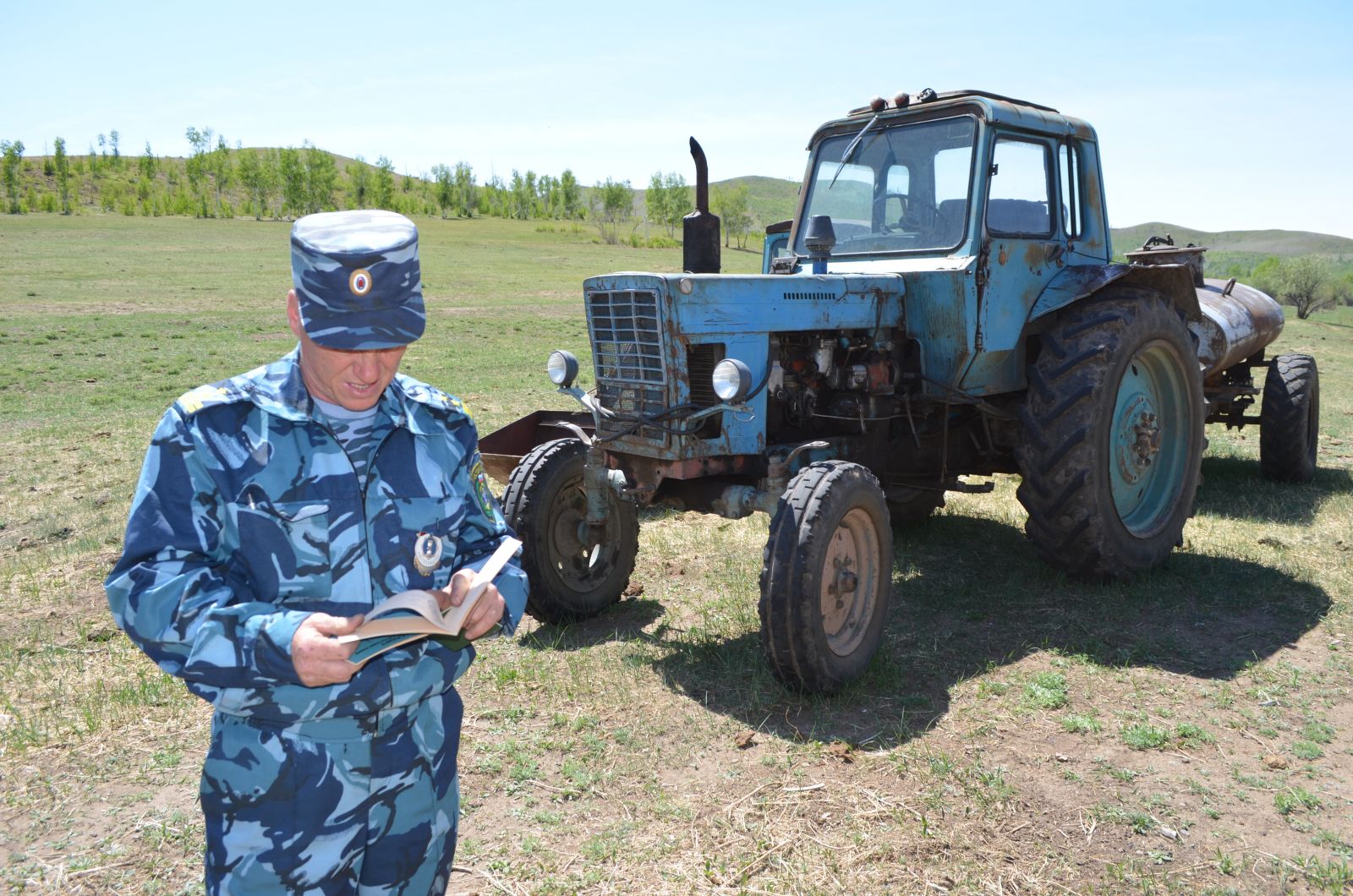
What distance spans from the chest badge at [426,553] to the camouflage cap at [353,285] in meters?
0.37

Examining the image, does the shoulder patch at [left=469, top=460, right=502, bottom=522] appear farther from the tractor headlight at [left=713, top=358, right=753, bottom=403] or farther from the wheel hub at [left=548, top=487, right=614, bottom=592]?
the wheel hub at [left=548, top=487, right=614, bottom=592]

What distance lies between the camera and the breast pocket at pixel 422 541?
6.16 ft

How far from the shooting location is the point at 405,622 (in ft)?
5.54

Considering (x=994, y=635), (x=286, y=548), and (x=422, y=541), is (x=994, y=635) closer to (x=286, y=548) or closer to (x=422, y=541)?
(x=422, y=541)

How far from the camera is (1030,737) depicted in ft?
13.1

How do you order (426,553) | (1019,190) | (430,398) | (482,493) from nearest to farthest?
(426,553) → (430,398) → (482,493) → (1019,190)

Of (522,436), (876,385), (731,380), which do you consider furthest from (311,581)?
(522,436)

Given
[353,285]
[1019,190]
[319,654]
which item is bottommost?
[319,654]

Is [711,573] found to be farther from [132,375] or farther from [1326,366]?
[1326,366]

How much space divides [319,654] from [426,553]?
327mm

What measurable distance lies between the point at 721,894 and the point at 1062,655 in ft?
8.04

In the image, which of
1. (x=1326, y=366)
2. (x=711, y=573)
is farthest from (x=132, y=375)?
(x=1326, y=366)

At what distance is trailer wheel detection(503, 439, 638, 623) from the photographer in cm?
502

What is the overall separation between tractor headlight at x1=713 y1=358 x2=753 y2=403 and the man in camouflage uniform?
96.7 inches
